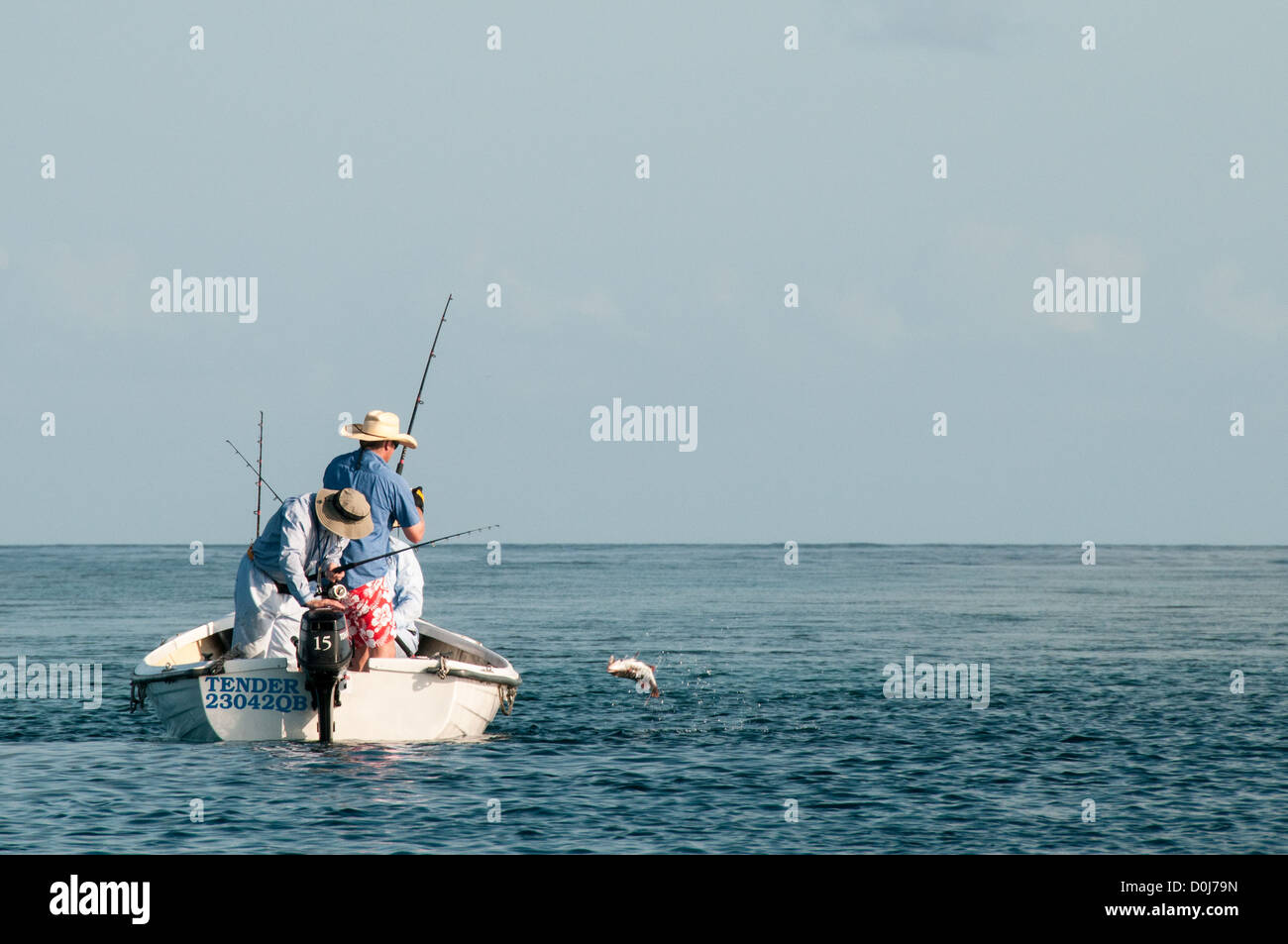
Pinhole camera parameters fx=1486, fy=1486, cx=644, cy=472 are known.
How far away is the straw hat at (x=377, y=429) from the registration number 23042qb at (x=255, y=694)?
238cm

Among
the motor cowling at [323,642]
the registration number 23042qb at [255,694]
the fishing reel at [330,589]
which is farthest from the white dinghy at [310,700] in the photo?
the fishing reel at [330,589]

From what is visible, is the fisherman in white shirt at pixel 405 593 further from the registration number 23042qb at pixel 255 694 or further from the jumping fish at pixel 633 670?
the jumping fish at pixel 633 670

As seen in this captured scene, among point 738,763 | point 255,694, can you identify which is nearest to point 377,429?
point 255,694

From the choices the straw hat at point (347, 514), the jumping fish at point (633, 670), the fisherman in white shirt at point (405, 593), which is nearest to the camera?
the straw hat at point (347, 514)

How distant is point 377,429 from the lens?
46.5 ft

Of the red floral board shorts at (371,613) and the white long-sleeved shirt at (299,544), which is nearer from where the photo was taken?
the white long-sleeved shirt at (299,544)

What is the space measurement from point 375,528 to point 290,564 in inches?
32.8

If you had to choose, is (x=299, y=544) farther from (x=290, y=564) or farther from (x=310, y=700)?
(x=310, y=700)

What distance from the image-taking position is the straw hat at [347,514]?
44.0 ft

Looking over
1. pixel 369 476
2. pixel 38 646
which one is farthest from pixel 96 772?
pixel 38 646

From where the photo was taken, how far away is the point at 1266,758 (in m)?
14.6

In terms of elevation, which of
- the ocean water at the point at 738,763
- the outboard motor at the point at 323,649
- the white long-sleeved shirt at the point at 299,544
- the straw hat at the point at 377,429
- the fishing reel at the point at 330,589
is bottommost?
the ocean water at the point at 738,763

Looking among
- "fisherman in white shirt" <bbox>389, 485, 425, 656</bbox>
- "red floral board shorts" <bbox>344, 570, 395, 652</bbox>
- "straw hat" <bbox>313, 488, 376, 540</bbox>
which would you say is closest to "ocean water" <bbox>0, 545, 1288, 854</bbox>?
"red floral board shorts" <bbox>344, 570, 395, 652</bbox>
